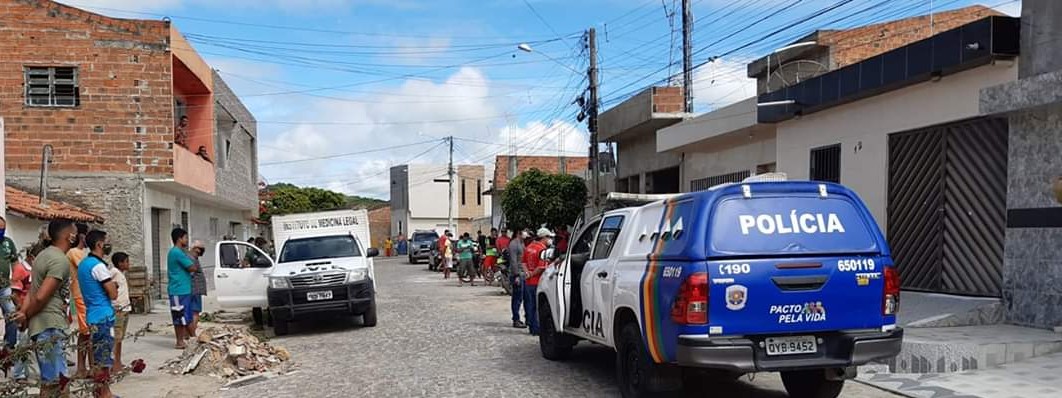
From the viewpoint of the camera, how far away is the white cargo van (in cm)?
1242

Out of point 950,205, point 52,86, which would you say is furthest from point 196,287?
point 950,205

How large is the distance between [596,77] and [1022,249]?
53.0 ft

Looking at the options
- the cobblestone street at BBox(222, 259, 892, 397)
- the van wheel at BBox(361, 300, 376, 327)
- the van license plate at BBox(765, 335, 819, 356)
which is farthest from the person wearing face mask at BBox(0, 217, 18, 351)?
the van license plate at BBox(765, 335, 819, 356)

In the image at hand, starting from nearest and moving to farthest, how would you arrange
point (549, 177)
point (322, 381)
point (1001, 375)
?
point (1001, 375)
point (322, 381)
point (549, 177)

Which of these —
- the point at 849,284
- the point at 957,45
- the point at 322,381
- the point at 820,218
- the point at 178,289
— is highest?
the point at 957,45

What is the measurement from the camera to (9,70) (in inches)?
668

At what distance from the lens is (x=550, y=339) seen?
9570 millimetres

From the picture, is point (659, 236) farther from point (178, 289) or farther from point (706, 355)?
point (178, 289)

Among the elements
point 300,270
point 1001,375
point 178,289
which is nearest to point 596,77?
point 300,270

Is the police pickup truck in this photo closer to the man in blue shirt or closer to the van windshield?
the van windshield

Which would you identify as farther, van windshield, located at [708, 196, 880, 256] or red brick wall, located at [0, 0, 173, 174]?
red brick wall, located at [0, 0, 173, 174]

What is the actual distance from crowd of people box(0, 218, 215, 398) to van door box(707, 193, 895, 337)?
4489 millimetres

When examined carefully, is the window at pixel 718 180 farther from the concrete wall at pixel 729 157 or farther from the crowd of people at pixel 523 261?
the crowd of people at pixel 523 261

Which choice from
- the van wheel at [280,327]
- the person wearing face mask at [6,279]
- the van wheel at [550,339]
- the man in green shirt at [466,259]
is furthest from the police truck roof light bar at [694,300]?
the man in green shirt at [466,259]
